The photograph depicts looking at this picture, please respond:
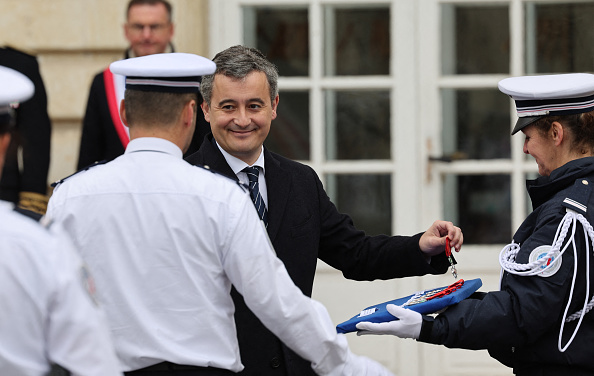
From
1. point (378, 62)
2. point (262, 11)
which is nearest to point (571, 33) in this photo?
point (378, 62)

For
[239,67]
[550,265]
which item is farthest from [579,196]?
[239,67]

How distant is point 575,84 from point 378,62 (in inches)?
91.9

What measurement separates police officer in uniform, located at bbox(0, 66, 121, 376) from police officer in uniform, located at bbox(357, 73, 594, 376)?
3.88ft

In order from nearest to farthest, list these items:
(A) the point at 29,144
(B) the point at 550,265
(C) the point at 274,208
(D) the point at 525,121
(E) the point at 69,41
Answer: (B) the point at 550,265 < (D) the point at 525,121 < (C) the point at 274,208 < (A) the point at 29,144 < (E) the point at 69,41

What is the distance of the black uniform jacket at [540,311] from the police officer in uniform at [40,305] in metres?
1.26

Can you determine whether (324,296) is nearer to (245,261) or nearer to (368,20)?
(368,20)

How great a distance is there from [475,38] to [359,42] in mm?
590

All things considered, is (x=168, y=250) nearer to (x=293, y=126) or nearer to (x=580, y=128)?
(x=580, y=128)

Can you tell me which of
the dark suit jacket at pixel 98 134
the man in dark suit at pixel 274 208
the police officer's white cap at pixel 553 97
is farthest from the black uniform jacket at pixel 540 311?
the dark suit jacket at pixel 98 134

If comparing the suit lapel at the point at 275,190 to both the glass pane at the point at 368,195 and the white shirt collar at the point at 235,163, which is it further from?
the glass pane at the point at 368,195

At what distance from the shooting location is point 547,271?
2.75 meters

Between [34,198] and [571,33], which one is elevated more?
[571,33]

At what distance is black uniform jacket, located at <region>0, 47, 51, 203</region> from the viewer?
14.8 ft

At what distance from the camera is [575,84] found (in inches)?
116
